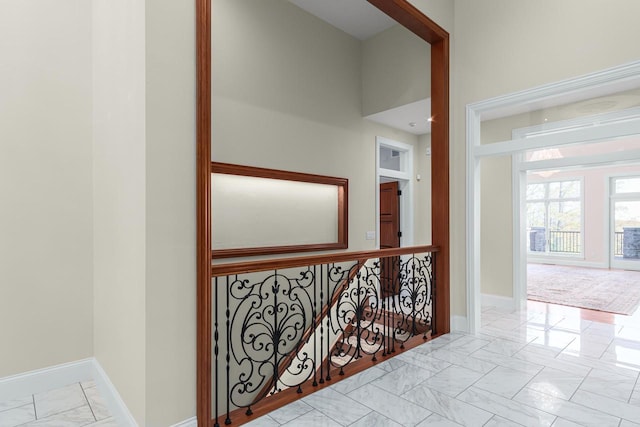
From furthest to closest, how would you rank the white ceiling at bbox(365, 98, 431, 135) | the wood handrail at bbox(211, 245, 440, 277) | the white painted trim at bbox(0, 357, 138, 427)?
1. the white ceiling at bbox(365, 98, 431, 135)
2. the white painted trim at bbox(0, 357, 138, 427)
3. the wood handrail at bbox(211, 245, 440, 277)

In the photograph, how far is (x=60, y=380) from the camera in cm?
259

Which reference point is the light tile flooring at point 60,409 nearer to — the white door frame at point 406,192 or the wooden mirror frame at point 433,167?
the wooden mirror frame at point 433,167

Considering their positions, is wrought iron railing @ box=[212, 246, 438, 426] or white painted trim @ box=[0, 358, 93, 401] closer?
wrought iron railing @ box=[212, 246, 438, 426]

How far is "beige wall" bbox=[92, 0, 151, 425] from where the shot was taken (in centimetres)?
181

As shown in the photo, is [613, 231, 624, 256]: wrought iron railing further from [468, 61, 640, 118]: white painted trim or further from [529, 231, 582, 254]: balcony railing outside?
[468, 61, 640, 118]: white painted trim

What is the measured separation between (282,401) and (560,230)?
429 inches

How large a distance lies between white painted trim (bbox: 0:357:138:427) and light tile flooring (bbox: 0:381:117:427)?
0.14 ft

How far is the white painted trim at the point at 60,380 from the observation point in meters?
2.30

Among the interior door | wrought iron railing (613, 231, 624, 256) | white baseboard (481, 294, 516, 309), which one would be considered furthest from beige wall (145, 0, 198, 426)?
wrought iron railing (613, 231, 624, 256)

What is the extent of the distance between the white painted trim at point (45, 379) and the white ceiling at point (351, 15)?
15.1ft

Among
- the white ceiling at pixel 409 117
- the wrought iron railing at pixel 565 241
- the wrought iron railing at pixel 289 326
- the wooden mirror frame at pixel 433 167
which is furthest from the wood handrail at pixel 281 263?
the wrought iron railing at pixel 565 241

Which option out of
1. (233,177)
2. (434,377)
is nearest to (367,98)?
(233,177)

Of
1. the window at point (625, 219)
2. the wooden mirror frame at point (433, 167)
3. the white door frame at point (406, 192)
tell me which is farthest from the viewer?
the window at point (625, 219)

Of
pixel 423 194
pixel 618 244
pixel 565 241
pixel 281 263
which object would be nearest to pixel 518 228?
pixel 423 194
